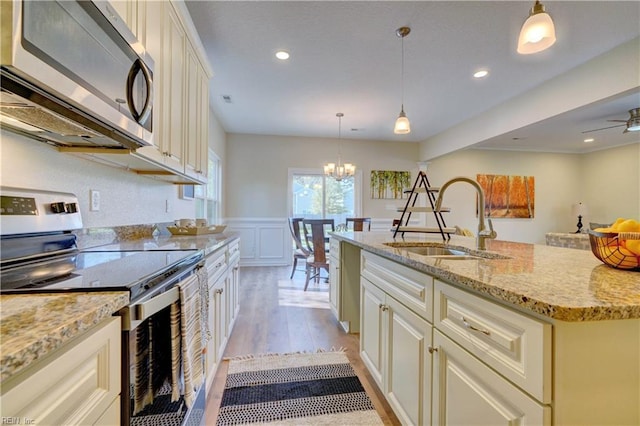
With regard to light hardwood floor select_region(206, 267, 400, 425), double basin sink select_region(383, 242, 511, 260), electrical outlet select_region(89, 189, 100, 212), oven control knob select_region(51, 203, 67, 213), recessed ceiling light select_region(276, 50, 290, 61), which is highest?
recessed ceiling light select_region(276, 50, 290, 61)

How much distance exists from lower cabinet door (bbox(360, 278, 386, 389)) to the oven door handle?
1016mm

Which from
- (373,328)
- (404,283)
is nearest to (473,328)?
(404,283)

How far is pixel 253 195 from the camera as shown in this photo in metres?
5.83

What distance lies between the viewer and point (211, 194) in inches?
190

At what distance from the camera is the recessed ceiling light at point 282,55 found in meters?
2.82

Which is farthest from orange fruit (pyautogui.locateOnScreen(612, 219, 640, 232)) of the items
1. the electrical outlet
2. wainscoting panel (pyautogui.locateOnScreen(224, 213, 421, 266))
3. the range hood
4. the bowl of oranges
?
wainscoting panel (pyautogui.locateOnScreen(224, 213, 421, 266))

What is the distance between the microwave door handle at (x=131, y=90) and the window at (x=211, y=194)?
278 centimetres

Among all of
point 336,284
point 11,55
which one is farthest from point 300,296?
point 11,55

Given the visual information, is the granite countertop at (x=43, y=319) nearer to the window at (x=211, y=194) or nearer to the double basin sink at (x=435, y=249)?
the double basin sink at (x=435, y=249)

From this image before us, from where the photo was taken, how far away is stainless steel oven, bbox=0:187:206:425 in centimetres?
73

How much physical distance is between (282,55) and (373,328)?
8.66 feet

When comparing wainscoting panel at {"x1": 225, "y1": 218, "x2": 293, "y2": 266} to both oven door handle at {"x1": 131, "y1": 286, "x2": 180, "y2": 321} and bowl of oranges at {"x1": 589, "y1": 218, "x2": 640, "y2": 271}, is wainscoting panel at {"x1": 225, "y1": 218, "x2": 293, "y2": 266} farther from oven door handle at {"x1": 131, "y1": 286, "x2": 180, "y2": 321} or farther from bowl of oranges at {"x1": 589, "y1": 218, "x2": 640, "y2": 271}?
bowl of oranges at {"x1": 589, "y1": 218, "x2": 640, "y2": 271}

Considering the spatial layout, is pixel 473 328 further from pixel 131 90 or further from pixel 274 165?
pixel 274 165

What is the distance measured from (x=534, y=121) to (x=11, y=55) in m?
4.44
